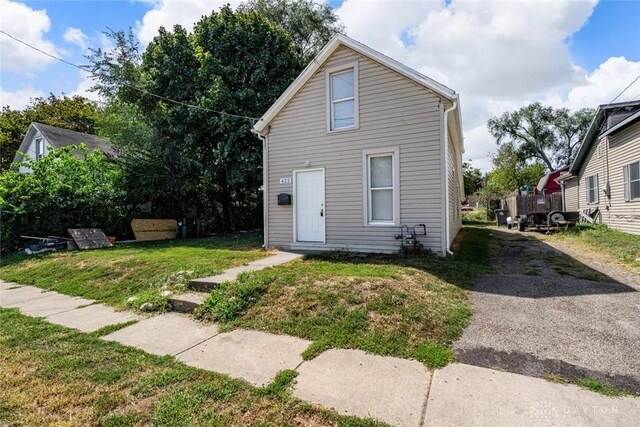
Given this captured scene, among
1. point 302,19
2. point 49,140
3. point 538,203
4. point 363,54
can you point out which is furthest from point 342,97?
point 49,140

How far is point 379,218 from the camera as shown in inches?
316

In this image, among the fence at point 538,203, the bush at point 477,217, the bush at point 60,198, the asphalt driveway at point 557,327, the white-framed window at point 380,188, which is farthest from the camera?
the bush at point 477,217

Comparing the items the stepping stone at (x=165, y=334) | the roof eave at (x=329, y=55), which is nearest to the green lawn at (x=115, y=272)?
the stepping stone at (x=165, y=334)

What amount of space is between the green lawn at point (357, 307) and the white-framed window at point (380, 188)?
2.22 metres

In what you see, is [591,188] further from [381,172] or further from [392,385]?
[392,385]

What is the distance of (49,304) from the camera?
522cm

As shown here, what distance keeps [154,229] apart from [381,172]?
1024cm

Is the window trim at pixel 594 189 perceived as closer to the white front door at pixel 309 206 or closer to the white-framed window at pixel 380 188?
the white-framed window at pixel 380 188

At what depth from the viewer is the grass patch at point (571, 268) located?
5770 millimetres

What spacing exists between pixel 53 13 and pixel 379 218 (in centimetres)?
877

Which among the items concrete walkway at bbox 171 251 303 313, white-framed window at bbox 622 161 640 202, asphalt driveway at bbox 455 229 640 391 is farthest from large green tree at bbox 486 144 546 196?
concrete walkway at bbox 171 251 303 313

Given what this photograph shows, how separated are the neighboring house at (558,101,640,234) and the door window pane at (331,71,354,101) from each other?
29.6 ft

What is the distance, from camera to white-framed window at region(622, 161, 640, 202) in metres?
10.2

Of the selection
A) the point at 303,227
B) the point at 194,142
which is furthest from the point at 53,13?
the point at 303,227
